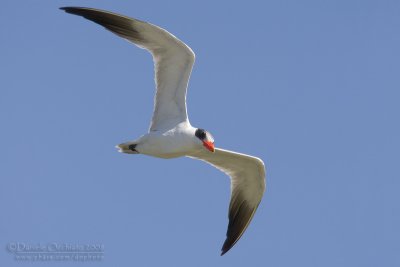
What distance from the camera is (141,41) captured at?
14.4 meters

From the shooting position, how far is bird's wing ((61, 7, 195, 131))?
14164mm

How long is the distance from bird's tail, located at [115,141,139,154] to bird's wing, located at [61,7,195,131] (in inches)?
19.5

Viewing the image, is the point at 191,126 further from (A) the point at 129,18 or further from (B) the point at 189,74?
(A) the point at 129,18

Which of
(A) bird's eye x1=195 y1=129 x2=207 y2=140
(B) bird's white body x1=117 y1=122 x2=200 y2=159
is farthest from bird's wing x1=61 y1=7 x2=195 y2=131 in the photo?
(A) bird's eye x1=195 y1=129 x2=207 y2=140

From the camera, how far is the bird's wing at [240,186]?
16.1m

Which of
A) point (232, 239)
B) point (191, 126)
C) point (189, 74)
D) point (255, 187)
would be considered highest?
point (189, 74)

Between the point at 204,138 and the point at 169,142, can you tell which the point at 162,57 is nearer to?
A: the point at 169,142

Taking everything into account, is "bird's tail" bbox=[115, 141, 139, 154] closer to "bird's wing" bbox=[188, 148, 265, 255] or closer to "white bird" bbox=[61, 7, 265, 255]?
"white bird" bbox=[61, 7, 265, 255]

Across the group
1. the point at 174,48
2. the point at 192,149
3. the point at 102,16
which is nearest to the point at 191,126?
the point at 192,149

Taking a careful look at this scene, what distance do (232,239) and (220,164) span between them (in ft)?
5.02

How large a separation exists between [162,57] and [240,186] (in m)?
3.47

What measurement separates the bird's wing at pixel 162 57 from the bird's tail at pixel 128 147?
1.63ft

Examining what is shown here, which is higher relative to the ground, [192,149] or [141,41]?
[141,41]

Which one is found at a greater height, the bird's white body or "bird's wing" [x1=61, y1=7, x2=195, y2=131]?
"bird's wing" [x1=61, y1=7, x2=195, y2=131]
